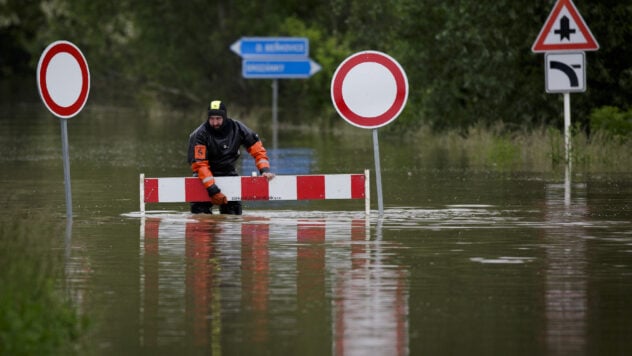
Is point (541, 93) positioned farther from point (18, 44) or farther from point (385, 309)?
point (18, 44)

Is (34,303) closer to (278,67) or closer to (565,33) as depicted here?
(565,33)

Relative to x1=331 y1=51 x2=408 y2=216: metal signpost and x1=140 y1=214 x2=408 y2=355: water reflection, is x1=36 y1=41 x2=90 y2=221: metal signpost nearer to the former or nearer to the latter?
x1=140 y1=214 x2=408 y2=355: water reflection

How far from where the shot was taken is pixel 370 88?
1898 centimetres

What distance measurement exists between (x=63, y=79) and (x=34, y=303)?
28.7 feet

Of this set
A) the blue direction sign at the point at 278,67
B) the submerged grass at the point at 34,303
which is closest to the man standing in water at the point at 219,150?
the submerged grass at the point at 34,303

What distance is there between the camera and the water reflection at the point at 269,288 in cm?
1014

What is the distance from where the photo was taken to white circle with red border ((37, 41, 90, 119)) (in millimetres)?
18703

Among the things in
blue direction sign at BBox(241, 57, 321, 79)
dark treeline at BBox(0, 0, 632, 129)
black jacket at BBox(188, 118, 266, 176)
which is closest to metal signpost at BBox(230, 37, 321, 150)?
blue direction sign at BBox(241, 57, 321, 79)

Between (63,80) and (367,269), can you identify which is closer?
(367,269)

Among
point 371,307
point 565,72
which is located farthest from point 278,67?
point 371,307

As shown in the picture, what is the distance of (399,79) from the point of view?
1892 cm

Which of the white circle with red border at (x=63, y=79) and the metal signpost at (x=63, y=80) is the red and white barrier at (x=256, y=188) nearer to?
the metal signpost at (x=63, y=80)

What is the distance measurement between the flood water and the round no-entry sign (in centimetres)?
103

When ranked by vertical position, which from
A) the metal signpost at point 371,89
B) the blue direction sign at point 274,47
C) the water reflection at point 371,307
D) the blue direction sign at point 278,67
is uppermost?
the blue direction sign at point 274,47
